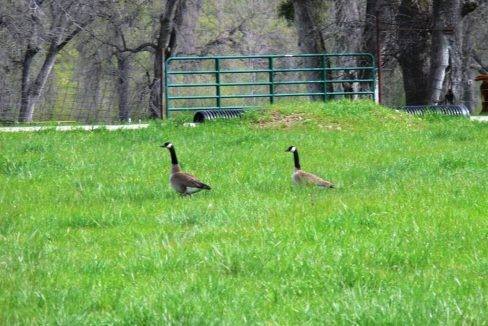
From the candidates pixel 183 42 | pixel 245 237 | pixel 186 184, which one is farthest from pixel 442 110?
pixel 245 237

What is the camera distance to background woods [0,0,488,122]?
34312mm

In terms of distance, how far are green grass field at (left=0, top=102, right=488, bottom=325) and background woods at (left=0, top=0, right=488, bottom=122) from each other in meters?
16.1

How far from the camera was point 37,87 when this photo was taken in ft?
132

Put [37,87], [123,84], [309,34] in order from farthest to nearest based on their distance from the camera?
[123,84] < [37,87] < [309,34]

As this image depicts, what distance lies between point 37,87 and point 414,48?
47.6ft

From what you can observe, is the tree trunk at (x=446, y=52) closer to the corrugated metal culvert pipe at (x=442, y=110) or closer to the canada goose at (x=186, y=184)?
the corrugated metal culvert pipe at (x=442, y=110)

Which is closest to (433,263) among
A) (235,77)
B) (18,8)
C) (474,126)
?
(474,126)

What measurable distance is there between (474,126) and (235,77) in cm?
3286

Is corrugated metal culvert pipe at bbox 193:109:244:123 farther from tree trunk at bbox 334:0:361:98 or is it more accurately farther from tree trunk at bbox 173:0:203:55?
tree trunk at bbox 173:0:203:55

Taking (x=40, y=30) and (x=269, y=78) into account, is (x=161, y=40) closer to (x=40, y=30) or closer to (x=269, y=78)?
(x=40, y=30)

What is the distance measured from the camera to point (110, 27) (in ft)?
144

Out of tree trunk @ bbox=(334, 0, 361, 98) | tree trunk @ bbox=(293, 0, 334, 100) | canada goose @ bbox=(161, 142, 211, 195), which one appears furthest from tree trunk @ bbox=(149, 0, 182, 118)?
canada goose @ bbox=(161, 142, 211, 195)

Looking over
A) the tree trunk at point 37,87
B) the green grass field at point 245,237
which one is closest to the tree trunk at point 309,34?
the tree trunk at point 37,87

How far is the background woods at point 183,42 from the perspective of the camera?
34.3 m
